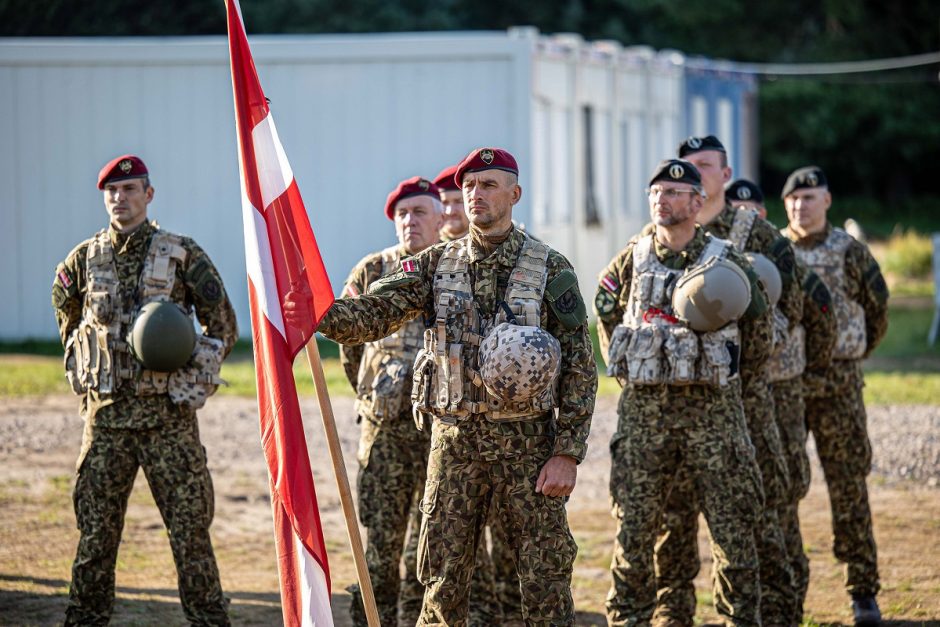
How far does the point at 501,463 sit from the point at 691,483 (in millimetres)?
1368

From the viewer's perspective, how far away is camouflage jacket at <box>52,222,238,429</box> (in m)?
6.70

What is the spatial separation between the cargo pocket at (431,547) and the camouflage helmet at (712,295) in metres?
1.52

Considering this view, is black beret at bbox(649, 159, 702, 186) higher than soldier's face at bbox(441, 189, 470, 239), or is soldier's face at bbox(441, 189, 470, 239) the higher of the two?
black beret at bbox(649, 159, 702, 186)

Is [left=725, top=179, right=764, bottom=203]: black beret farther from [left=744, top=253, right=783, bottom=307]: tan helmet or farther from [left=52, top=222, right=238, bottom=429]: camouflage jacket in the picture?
[left=52, top=222, right=238, bottom=429]: camouflage jacket

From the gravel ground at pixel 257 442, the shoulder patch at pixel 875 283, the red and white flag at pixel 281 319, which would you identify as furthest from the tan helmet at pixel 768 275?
the gravel ground at pixel 257 442

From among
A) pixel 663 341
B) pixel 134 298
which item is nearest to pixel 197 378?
pixel 134 298

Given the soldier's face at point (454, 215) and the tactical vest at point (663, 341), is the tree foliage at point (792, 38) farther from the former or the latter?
the tactical vest at point (663, 341)

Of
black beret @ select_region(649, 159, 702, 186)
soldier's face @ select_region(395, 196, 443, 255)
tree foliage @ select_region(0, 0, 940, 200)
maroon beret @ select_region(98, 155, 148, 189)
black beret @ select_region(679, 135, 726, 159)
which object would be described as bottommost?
soldier's face @ select_region(395, 196, 443, 255)

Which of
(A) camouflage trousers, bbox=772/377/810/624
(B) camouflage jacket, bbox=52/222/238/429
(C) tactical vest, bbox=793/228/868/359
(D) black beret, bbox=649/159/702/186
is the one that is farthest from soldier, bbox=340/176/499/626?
(C) tactical vest, bbox=793/228/868/359

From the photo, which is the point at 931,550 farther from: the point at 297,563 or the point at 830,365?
the point at 297,563

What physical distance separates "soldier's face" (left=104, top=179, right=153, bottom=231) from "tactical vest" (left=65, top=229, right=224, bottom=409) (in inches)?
4.6

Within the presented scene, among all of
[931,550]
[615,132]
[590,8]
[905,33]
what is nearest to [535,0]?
[590,8]

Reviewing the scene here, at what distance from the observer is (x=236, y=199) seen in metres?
17.6

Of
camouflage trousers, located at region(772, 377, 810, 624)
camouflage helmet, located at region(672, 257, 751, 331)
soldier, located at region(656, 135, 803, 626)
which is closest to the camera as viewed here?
camouflage helmet, located at region(672, 257, 751, 331)
